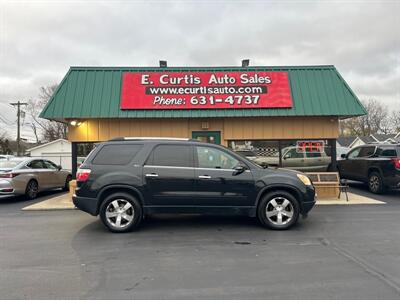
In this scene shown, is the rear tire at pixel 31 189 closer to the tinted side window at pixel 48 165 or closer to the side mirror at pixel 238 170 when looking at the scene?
the tinted side window at pixel 48 165

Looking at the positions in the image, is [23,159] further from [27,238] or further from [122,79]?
[27,238]

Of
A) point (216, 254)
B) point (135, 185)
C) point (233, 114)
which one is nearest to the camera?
point (216, 254)

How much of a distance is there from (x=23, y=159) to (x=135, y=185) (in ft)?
24.3

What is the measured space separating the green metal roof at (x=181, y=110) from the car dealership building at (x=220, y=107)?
3 cm

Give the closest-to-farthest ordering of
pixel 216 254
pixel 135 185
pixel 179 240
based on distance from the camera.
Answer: pixel 216 254 → pixel 179 240 → pixel 135 185

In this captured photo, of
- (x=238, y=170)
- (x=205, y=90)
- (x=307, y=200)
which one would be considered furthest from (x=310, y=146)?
(x=238, y=170)

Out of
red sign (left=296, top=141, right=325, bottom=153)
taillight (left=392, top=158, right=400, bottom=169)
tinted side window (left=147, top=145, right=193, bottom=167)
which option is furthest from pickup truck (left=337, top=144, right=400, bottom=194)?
tinted side window (left=147, top=145, right=193, bottom=167)

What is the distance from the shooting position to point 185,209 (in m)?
6.55

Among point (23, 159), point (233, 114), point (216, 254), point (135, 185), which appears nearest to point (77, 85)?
point (23, 159)

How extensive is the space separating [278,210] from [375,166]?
6.72 meters

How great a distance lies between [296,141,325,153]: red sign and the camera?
38.4 ft

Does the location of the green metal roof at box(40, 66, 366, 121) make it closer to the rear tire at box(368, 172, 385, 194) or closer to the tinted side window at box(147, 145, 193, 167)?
the rear tire at box(368, 172, 385, 194)

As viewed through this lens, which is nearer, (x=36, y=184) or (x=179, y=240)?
(x=179, y=240)

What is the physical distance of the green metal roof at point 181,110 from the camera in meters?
10.9
